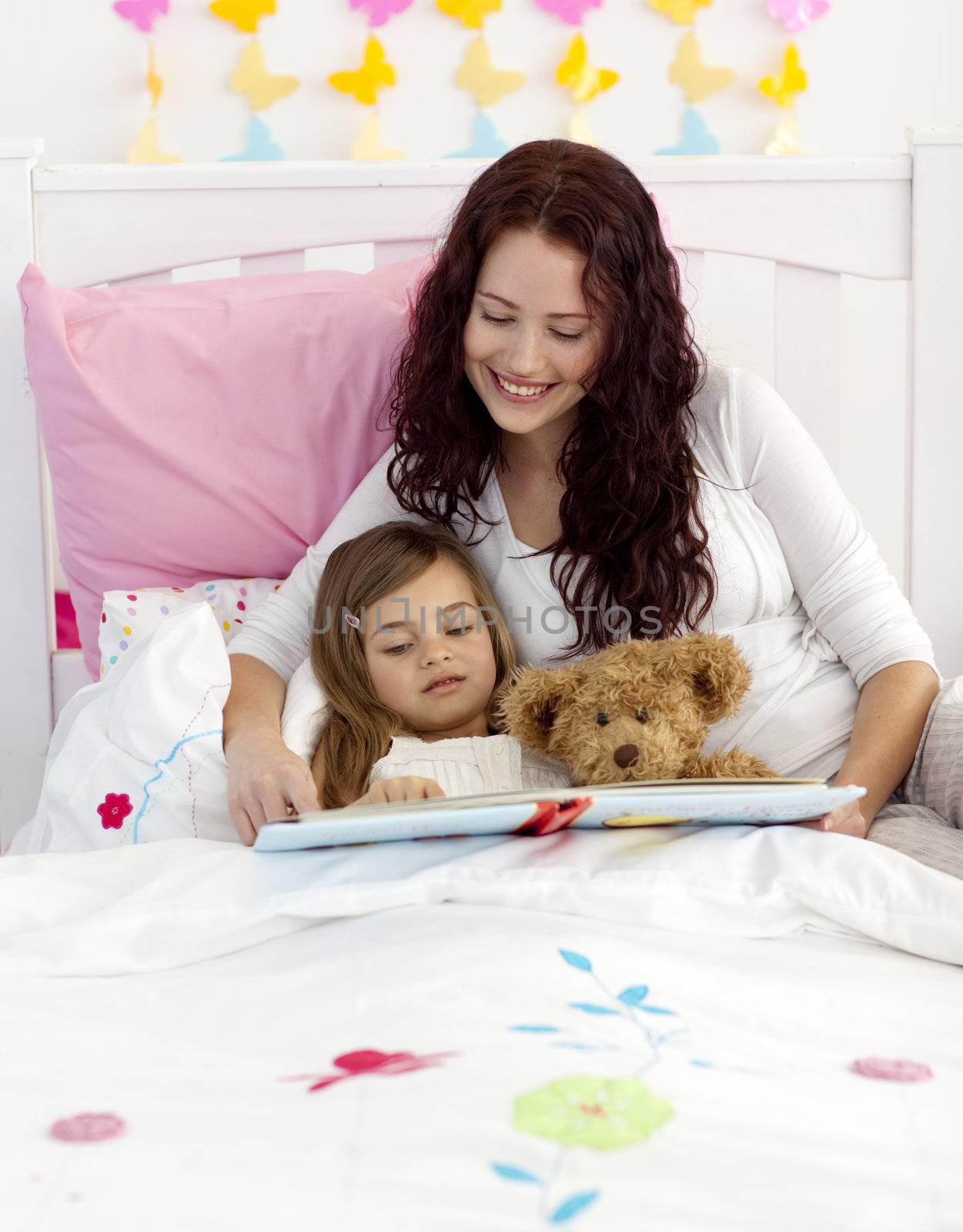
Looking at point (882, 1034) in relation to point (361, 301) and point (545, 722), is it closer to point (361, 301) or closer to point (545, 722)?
point (545, 722)

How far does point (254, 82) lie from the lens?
1.98 meters

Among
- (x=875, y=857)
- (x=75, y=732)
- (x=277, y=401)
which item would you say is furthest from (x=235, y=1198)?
(x=277, y=401)

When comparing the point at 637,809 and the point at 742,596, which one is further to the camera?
the point at 742,596

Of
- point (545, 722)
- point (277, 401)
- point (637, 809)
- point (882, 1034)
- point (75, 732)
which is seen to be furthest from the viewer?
point (277, 401)

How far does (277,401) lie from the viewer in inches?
59.6

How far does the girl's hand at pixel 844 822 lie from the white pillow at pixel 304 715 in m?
0.50

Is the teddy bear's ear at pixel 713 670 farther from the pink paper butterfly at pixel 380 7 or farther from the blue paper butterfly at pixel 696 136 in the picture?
the pink paper butterfly at pixel 380 7

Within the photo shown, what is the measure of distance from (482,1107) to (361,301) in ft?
3.74

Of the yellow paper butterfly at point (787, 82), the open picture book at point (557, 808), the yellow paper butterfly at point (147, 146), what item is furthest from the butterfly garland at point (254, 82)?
the open picture book at point (557, 808)

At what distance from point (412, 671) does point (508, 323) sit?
1.20 ft

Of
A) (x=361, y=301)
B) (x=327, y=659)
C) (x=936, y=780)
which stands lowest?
(x=936, y=780)

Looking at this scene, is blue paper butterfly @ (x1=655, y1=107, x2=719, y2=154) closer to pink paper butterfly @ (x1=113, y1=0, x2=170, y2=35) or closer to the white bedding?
pink paper butterfly @ (x1=113, y1=0, x2=170, y2=35)

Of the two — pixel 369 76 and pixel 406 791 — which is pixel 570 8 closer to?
pixel 369 76

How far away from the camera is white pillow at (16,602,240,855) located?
1193 mm
